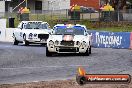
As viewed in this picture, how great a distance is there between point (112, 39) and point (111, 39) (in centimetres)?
7

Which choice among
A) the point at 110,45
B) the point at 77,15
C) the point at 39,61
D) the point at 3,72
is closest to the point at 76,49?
the point at 39,61

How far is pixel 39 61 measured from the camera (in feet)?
58.6

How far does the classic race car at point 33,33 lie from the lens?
27922 millimetres

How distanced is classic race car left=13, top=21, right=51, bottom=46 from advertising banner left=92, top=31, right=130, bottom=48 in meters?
2.89

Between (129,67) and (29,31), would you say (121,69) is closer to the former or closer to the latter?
(129,67)

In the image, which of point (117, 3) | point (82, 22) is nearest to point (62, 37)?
point (82, 22)

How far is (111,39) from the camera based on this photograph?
2758 centimetres

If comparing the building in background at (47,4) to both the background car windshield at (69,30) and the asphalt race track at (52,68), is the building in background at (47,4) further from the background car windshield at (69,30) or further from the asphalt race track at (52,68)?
the asphalt race track at (52,68)

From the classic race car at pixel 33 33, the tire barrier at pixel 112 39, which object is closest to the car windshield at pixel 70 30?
the tire barrier at pixel 112 39

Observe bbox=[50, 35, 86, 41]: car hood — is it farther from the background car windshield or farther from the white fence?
the white fence

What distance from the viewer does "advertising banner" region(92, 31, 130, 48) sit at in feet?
87.9

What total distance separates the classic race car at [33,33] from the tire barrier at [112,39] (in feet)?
9.49

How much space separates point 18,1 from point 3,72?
64239 mm

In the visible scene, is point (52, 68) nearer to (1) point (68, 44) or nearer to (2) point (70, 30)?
(1) point (68, 44)
